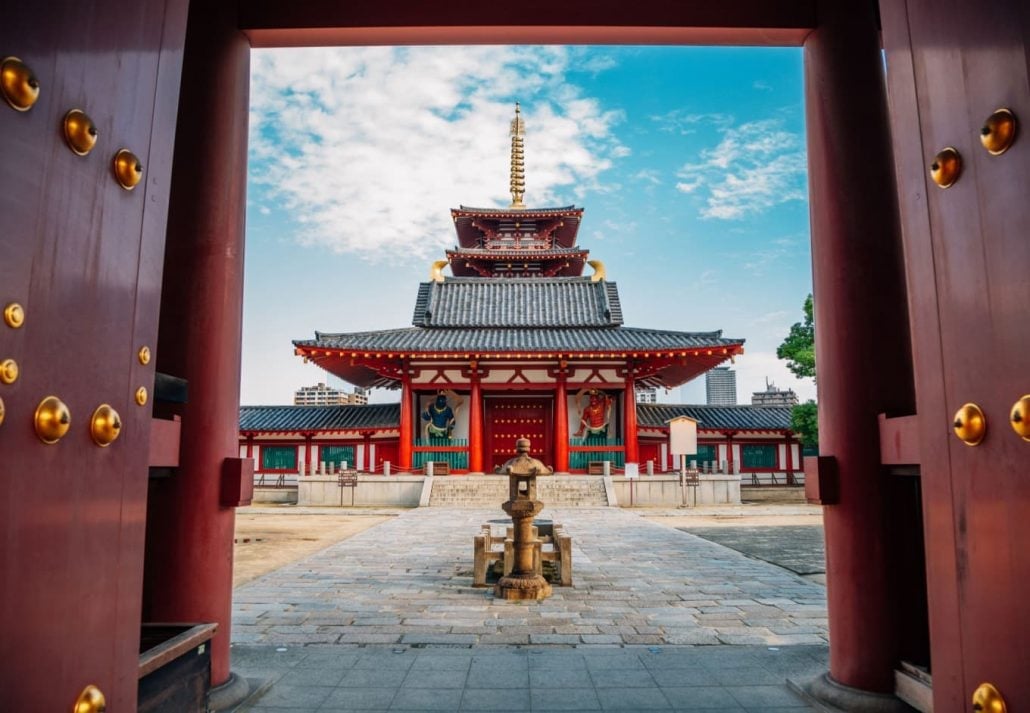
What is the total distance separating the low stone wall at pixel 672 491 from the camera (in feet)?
60.2

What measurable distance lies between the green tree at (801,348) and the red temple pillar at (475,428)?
10.7 meters

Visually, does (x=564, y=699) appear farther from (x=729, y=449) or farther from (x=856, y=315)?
(x=729, y=449)

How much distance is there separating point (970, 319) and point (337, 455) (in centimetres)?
2289

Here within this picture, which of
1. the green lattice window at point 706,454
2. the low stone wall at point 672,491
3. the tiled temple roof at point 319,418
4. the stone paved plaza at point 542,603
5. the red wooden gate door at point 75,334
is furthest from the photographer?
the green lattice window at point 706,454

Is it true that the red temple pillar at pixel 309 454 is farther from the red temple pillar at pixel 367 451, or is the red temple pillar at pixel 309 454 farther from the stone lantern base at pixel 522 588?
the stone lantern base at pixel 522 588

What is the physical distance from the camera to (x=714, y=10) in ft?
12.1

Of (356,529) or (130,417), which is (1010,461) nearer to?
(130,417)

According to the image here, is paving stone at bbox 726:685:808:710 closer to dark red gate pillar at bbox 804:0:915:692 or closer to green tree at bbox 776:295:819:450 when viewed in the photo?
dark red gate pillar at bbox 804:0:915:692

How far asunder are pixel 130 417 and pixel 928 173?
63.5 inches

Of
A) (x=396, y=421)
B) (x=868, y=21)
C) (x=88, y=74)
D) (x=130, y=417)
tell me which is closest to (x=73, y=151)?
(x=88, y=74)

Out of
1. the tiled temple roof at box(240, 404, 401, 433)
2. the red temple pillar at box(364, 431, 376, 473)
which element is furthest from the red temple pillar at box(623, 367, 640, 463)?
the red temple pillar at box(364, 431, 376, 473)

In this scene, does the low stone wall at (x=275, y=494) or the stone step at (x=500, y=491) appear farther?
the low stone wall at (x=275, y=494)

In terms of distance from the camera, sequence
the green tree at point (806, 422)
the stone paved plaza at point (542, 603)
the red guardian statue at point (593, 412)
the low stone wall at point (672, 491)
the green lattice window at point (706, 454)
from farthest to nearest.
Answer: the green lattice window at point (706, 454)
the green tree at point (806, 422)
the red guardian statue at point (593, 412)
the low stone wall at point (672, 491)
the stone paved plaza at point (542, 603)

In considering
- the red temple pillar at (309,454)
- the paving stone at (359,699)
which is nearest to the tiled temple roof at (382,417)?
the red temple pillar at (309,454)
